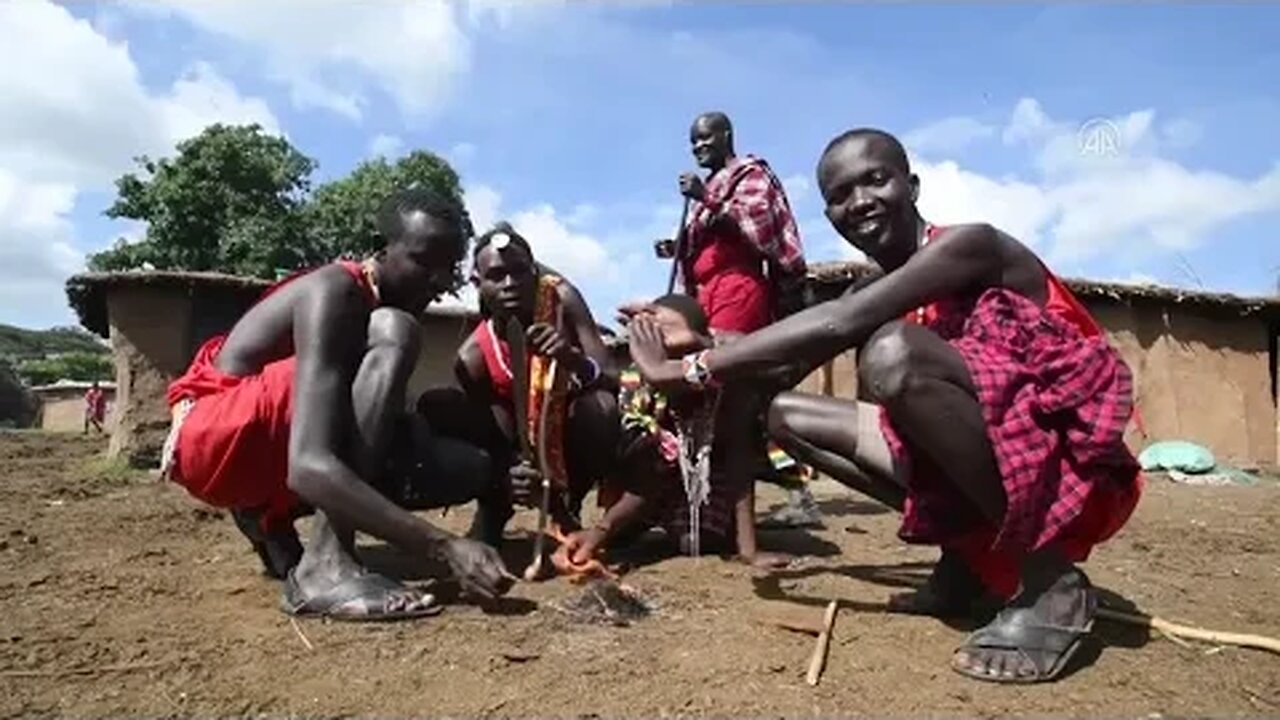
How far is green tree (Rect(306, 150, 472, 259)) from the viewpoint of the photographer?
2023 cm

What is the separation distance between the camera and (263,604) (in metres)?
2.75

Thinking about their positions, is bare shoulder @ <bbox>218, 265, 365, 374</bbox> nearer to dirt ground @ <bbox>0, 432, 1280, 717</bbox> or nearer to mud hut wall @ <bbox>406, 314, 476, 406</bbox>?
dirt ground @ <bbox>0, 432, 1280, 717</bbox>

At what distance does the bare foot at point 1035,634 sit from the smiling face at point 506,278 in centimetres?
185

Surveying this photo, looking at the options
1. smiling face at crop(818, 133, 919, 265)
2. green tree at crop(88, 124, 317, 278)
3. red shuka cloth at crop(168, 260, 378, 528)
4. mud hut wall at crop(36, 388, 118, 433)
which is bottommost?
mud hut wall at crop(36, 388, 118, 433)

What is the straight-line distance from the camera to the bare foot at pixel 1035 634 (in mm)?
2119

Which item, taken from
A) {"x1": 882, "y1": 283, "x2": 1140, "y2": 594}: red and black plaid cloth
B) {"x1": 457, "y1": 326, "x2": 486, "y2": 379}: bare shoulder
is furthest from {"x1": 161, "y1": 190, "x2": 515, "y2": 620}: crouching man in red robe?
{"x1": 882, "y1": 283, "x2": 1140, "y2": 594}: red and black plaid cloth

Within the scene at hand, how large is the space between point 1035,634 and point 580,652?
1.03 m

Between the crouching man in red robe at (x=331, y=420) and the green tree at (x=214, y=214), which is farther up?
the green tree at (x=214, y=214)

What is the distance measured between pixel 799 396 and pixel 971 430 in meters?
0.64

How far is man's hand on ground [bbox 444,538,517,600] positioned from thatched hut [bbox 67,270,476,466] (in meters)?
5.59

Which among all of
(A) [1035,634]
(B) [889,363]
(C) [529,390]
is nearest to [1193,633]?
(A) [1035,634]

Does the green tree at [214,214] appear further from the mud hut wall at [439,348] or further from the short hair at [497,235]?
the short hair at [497,235]

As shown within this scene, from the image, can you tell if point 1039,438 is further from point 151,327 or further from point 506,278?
point 151,327

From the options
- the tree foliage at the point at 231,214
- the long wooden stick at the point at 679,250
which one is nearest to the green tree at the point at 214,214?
the tree foliage at the point at 231,214
